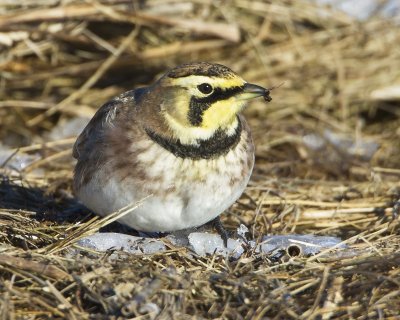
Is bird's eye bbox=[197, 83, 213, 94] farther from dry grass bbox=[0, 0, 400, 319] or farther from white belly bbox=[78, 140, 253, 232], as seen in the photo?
dry grass bbox=[0, 0, 400, 319]

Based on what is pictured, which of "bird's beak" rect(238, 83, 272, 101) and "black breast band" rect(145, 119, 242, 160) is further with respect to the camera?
"black breast band" rect(145, 119, 242, 160)

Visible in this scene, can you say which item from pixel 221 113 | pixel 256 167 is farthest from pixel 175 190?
pixel 256 167

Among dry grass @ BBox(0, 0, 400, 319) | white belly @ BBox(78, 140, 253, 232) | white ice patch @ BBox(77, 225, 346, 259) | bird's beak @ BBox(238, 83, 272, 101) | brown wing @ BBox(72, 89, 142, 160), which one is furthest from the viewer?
brown wing @ BBox(72, 89, 142, 160)

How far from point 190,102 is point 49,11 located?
343 centimetres

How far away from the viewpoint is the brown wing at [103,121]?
5.10 metres

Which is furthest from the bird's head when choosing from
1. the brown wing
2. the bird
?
the brown wing

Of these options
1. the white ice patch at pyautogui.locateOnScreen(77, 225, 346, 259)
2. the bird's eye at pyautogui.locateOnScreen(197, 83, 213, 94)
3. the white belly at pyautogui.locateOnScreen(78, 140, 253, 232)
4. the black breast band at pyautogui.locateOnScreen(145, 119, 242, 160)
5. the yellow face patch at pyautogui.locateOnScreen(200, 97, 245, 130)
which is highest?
the bird's eye at pyautogui.locateOnScreen(197, 83, 213, 94)

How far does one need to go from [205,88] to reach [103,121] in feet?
2.89

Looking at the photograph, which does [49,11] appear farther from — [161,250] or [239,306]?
[239,306]

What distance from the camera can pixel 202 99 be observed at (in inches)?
181

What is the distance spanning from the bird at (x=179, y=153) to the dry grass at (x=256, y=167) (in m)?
0.28

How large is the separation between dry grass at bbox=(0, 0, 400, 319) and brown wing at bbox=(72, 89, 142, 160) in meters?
0.52

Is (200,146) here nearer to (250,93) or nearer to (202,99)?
(202,99)

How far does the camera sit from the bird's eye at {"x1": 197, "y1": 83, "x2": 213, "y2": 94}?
15.0ft
